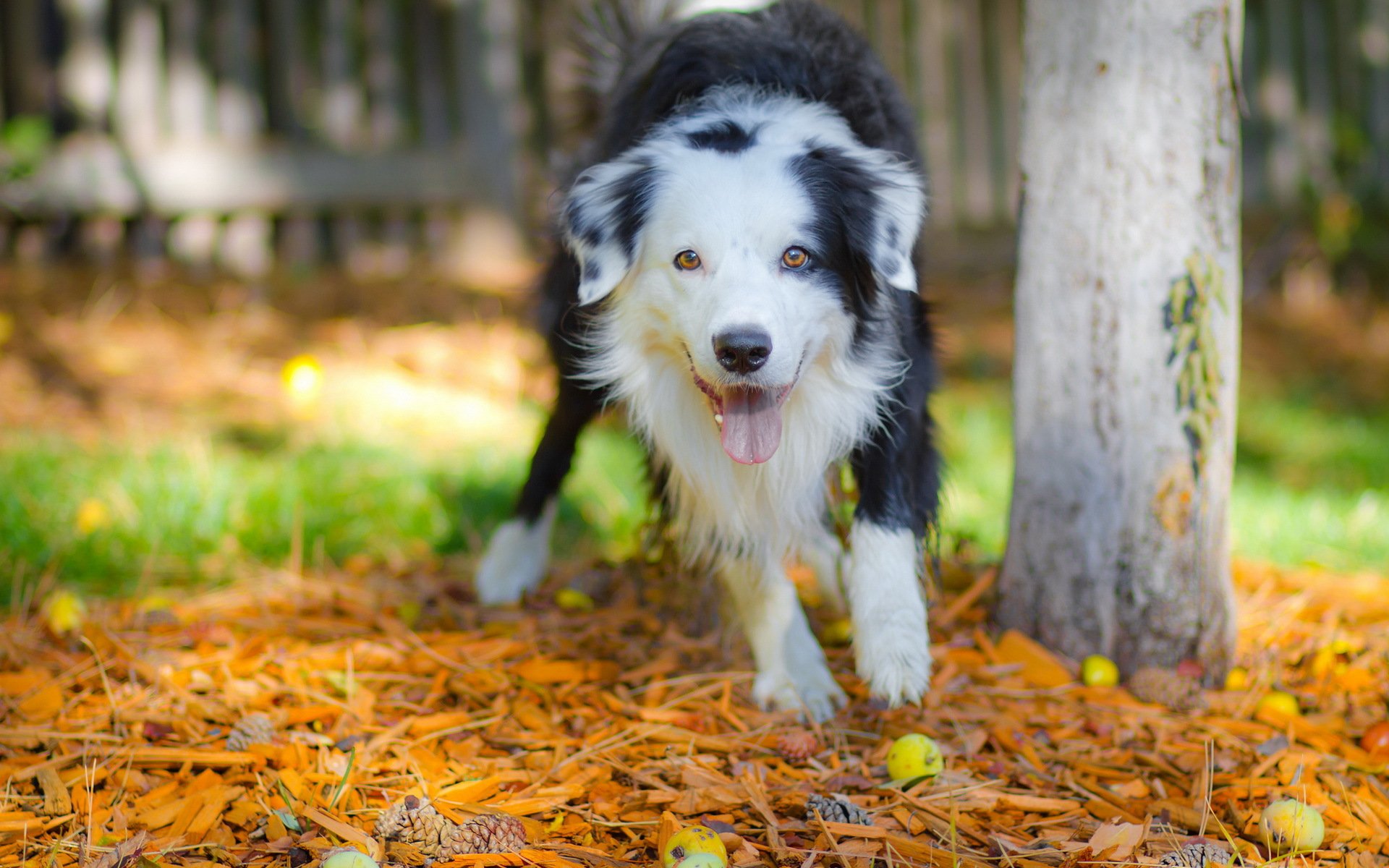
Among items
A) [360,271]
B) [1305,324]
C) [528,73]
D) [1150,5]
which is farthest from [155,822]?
[1305,324]

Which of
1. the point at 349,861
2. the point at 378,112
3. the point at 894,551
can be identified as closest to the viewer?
the point at 349,861

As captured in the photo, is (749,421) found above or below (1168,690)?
above

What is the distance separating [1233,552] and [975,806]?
1.84 m

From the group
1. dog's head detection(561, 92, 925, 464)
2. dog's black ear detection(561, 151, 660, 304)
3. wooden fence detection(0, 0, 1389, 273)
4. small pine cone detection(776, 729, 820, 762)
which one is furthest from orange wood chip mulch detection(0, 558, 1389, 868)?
wooden fence detection(0, 0, 1389, 273)

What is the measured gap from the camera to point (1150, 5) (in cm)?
229

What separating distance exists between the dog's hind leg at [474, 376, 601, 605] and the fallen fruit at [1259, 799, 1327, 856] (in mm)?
1785

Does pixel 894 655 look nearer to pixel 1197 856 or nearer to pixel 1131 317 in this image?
pixel 1197 856

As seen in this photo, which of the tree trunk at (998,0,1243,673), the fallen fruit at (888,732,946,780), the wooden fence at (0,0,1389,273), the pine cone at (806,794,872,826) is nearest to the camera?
the pine cone at (806,794,872,826)

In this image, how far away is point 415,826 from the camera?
5.78 feet

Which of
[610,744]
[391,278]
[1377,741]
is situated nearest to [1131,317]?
[1377,741]

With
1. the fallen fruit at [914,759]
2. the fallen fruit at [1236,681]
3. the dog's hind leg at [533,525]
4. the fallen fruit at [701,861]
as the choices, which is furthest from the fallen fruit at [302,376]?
the fallen fruit at [1236,681]

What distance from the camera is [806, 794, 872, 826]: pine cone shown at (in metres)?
1.85

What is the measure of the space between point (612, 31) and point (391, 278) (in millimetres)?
2944

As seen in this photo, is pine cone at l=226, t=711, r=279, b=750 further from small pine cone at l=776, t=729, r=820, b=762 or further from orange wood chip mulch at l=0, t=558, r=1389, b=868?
small pine cone at l=776, t=729, r=820, b=762
